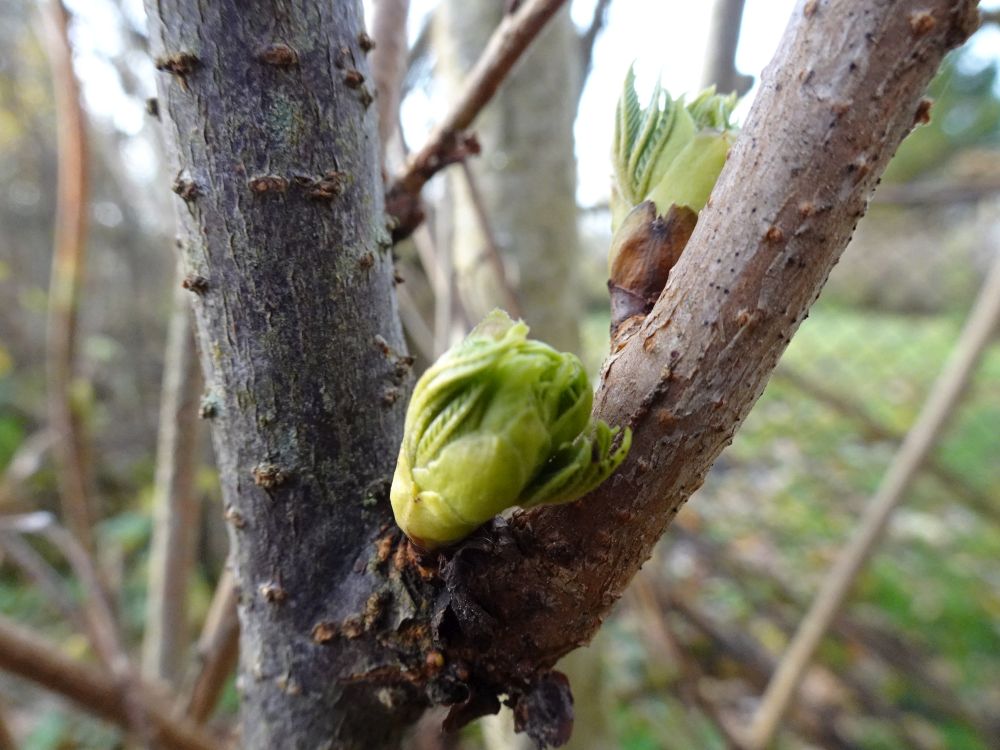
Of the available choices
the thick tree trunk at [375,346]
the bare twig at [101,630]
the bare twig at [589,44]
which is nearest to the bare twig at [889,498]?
the bare twig at [589,44]

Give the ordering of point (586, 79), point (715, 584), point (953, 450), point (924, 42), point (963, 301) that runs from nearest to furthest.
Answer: point (924, 42)
point (586, 79)
point (715, 584)
point (953, 450)
point (963, 301)

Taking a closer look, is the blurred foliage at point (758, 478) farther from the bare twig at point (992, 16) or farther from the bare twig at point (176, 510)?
the bare twig at point (992, 16)

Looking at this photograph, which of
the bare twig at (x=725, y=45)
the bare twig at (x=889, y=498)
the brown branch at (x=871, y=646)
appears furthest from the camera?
the brown branch at (x=871, y=646)

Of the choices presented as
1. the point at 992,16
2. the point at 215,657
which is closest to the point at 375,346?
the point at 215,657

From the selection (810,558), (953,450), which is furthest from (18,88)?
(953,450)

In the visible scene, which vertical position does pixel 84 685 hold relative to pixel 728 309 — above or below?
below

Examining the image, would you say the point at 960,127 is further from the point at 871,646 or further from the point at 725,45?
the point at 725,45

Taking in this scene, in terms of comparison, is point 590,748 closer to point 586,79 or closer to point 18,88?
point 586,79
